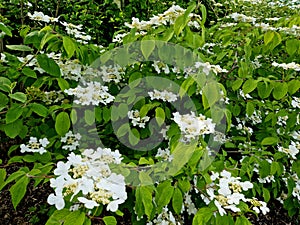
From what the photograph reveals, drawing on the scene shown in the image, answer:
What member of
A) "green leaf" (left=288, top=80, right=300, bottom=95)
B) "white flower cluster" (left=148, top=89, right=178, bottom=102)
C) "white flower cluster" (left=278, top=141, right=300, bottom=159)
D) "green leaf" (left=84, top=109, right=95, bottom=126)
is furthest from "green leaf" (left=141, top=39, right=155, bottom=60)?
"white flower cluster" (left=278, top=141, right=300, bottom=159)

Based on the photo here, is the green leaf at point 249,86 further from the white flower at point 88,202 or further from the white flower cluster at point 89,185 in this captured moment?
the white flower at point 88,202

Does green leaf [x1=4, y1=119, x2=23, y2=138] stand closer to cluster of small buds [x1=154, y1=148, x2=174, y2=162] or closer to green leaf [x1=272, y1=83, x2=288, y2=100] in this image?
cluster of small buds [x1=154, y1=148, x2=174, y2=162]

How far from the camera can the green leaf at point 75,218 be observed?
2.85 ft

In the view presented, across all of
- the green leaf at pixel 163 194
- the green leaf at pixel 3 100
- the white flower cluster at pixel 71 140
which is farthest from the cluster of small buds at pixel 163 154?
the green leaf at pixel 3 100

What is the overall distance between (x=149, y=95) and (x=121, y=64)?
6.9 inches

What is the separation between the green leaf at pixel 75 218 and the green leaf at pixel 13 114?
1.67 ft

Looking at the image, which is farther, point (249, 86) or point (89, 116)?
point (249, 86)

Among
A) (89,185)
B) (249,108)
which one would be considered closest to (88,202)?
(89,185)

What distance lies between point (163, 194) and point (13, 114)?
0.60 meters

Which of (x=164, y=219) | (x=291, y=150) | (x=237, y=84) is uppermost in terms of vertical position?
(x=237, y=84)

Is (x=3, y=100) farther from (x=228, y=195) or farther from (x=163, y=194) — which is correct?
(x=228, y=195)

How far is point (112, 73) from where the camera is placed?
57.9 inches

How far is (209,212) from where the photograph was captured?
1.06m

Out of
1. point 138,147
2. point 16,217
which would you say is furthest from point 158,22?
point 16,217
